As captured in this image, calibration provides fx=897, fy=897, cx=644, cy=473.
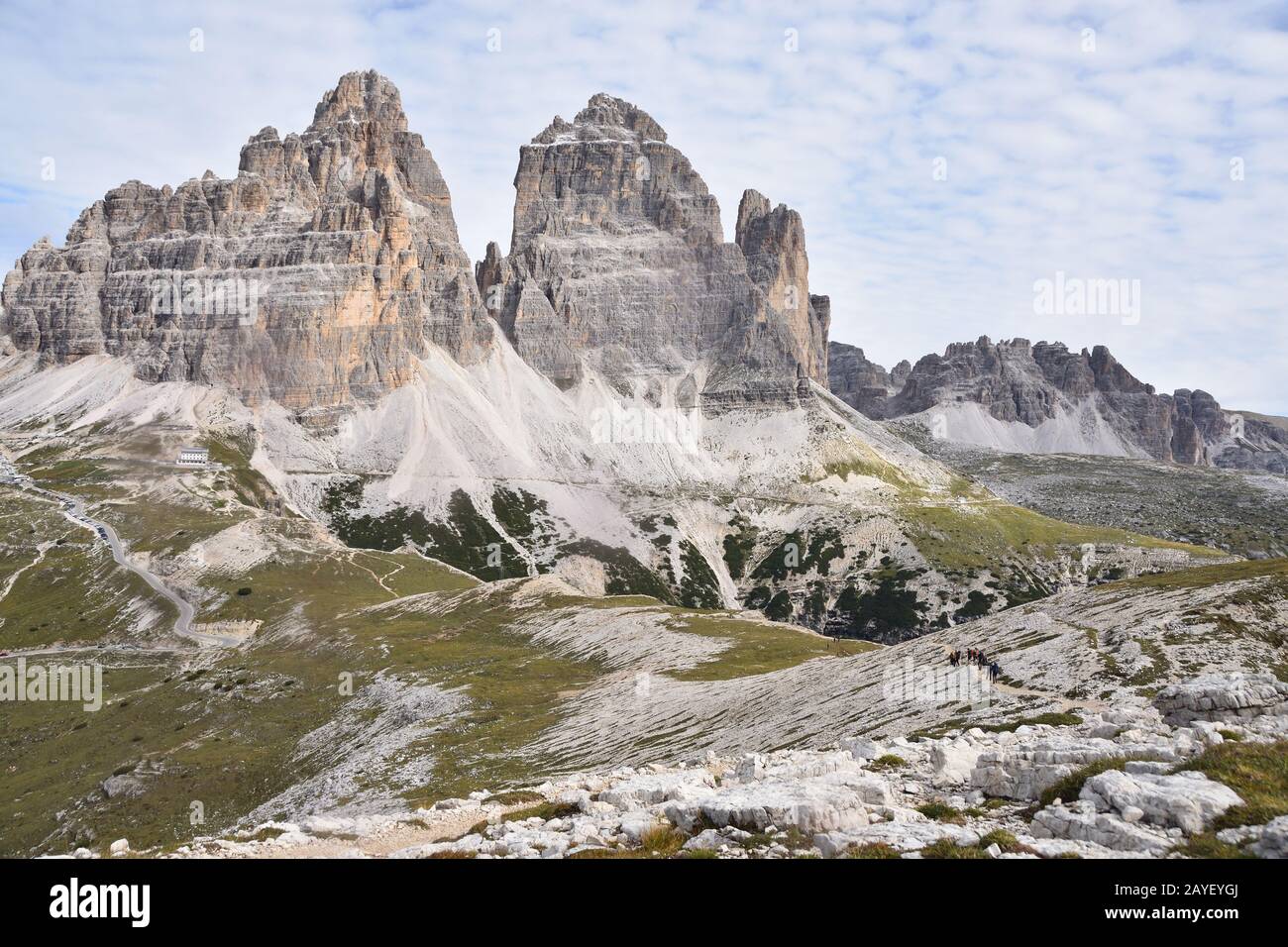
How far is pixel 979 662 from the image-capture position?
52219 millimetres

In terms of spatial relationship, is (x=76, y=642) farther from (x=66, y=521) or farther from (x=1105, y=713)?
(x=1105, y=713)

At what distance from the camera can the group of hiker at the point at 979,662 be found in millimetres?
50000

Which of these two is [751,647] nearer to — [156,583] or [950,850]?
[950,850]

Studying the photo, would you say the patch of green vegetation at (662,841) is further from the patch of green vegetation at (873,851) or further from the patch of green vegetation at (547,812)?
the patch of green vegetation at (547,812)

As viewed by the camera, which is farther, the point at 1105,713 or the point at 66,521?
the point at 66,521

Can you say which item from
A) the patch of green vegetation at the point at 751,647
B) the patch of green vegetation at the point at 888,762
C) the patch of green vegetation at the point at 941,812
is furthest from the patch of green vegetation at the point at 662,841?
the patch of green vegetation at the point at 751,647

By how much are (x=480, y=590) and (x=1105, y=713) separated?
113 meters

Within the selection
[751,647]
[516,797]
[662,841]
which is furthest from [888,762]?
[751,647]

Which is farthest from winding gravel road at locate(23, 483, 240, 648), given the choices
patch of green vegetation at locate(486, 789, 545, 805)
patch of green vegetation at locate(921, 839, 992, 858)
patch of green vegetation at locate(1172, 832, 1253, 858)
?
patch of green vegetation at locate(1172, 832, 1253, 858)

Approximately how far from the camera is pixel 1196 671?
143 ft
